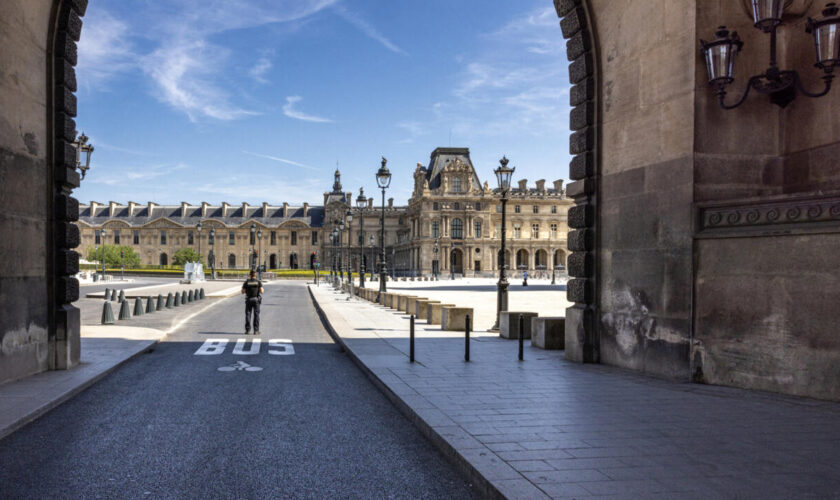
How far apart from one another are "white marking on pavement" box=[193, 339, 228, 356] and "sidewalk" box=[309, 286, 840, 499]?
173 inches

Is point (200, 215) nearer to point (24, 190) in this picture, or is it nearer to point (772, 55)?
point (24, 190)

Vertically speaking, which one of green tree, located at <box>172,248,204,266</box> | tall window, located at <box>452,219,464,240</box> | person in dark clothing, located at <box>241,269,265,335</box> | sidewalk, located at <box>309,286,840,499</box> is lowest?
sidewalk, located at <box>309,286,840,499</box>

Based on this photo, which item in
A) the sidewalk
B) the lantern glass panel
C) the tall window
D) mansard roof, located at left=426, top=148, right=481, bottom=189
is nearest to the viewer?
the sidewalk

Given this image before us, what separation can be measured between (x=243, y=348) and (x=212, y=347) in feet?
2.49

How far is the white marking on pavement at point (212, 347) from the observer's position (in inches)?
509

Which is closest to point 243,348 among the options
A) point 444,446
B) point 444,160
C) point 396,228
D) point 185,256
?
point 444,446

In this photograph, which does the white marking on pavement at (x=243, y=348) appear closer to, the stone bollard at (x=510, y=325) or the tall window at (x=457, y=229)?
the stone bollard at (x=510, y=325)

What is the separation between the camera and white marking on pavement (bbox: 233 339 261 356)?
1311 centimetres

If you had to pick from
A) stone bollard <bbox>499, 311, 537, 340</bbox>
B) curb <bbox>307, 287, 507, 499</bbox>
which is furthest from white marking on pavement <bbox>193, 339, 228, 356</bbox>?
stone bollard <bbox>499, 311, 537, 340</bbox>

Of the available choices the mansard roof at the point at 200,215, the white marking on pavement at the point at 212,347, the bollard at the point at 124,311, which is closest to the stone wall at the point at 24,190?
the white marking on pavement at the point at 212,347

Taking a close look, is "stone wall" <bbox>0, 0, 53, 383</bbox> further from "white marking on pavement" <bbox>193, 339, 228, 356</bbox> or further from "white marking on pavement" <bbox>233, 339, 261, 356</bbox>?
"white marking on pavement" <bbox>233, 339, 261, 356</bbox>

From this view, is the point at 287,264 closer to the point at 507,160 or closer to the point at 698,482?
the point at 507,160

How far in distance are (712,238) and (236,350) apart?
981 centimetres

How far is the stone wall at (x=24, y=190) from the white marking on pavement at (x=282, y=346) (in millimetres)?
4453
